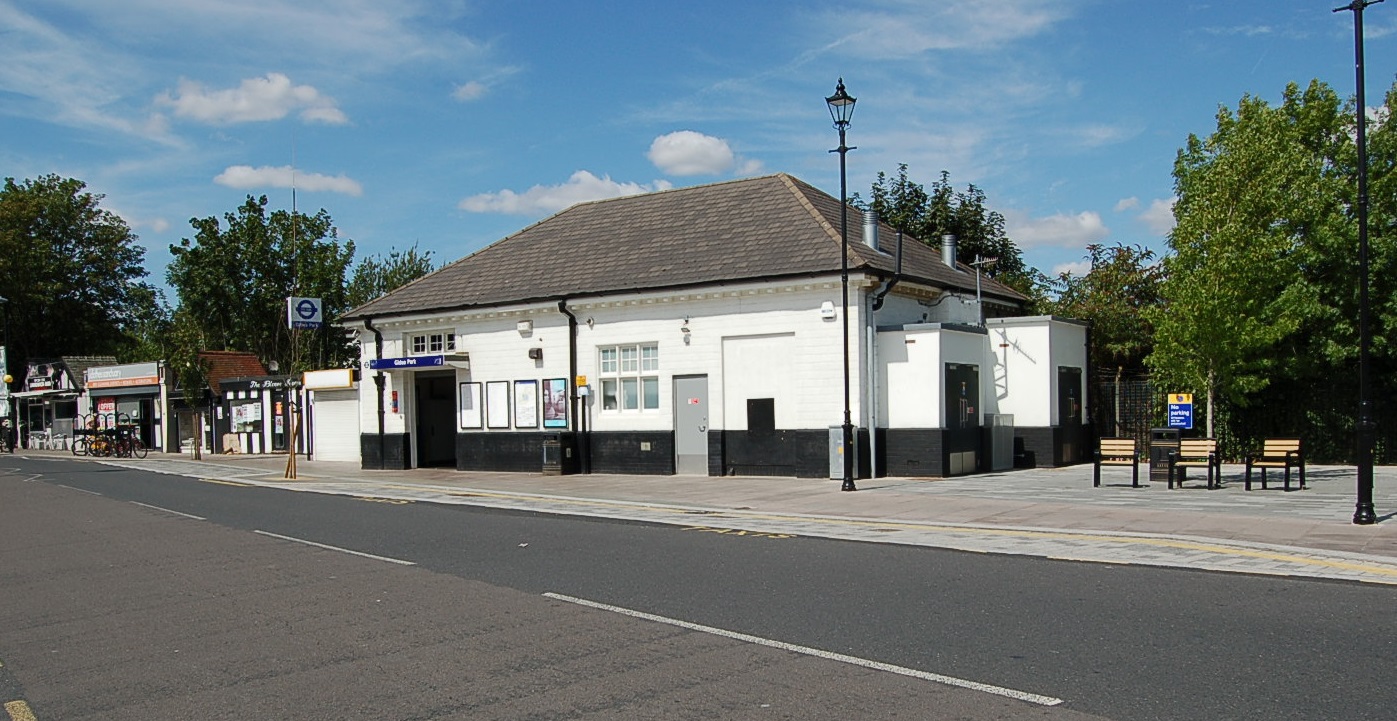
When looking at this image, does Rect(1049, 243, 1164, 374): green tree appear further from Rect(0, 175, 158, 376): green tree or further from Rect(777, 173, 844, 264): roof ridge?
Rect(0, 175, 158, 376): green tree

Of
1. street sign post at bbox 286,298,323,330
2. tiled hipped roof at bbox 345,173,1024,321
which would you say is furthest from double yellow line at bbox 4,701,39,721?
street sign post at bbox 286,298,323,330

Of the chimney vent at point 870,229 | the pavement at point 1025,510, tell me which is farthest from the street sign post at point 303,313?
the chimney vent at point 870,229

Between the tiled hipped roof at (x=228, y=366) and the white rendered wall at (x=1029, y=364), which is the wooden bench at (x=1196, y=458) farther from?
the tiled hipped roof at (x=228, y=366)

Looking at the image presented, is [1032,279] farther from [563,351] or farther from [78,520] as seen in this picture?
[78,520]

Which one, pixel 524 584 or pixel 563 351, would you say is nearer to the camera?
pixel 524 584

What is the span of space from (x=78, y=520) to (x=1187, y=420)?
19.6 metres

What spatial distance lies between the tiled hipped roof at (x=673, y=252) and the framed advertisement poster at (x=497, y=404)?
215 cm

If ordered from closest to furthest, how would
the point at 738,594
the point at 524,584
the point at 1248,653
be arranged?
the point at 1248,653 < the point at 738,594 < the point at 524,584

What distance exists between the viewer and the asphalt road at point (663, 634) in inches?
239

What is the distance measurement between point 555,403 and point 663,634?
18.5 meters

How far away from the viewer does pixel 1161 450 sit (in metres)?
19.4

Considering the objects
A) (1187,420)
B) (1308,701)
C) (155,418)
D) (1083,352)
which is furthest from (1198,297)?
(155,418)

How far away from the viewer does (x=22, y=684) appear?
6.93 meters

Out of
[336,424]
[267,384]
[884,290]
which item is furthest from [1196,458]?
[267,384]
